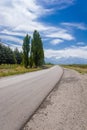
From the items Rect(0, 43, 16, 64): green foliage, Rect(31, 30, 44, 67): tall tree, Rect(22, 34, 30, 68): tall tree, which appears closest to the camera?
Rect(22, 34, 30, 68): tall tree

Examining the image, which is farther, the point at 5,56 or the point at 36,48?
the point at 5,56

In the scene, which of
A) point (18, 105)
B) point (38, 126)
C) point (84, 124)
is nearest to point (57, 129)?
point (38, 126)

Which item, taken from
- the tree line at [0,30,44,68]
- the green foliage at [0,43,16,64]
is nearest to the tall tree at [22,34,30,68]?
the tree line at [0,30,44,68]

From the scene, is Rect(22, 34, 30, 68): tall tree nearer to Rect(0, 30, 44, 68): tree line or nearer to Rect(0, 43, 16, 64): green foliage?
Rect(0, 30, 44, 68): tree line

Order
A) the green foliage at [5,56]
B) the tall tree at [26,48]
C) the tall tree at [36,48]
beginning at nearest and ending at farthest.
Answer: the tall tree at [26,48], the tall tree at [36,48], the green foliage at [5,56]

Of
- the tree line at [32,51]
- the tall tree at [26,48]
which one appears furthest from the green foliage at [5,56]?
the tall tree at [26,48]

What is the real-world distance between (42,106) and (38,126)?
10.9 ft

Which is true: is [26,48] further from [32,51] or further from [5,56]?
[5,56]

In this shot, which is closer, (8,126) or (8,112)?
(8,126)

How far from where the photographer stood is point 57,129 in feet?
20.1

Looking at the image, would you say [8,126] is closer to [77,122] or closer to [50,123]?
[50,123]

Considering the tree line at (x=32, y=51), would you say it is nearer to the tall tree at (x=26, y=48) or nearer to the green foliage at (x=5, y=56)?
the tall tree at (x=26, y=48)

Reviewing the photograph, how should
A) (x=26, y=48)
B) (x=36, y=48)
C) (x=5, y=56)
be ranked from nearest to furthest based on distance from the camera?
(x=26, y=48), (x=36, y=48), (x=5, y=56)

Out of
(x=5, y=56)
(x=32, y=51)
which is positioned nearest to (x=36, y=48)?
(x=32, y=51)
